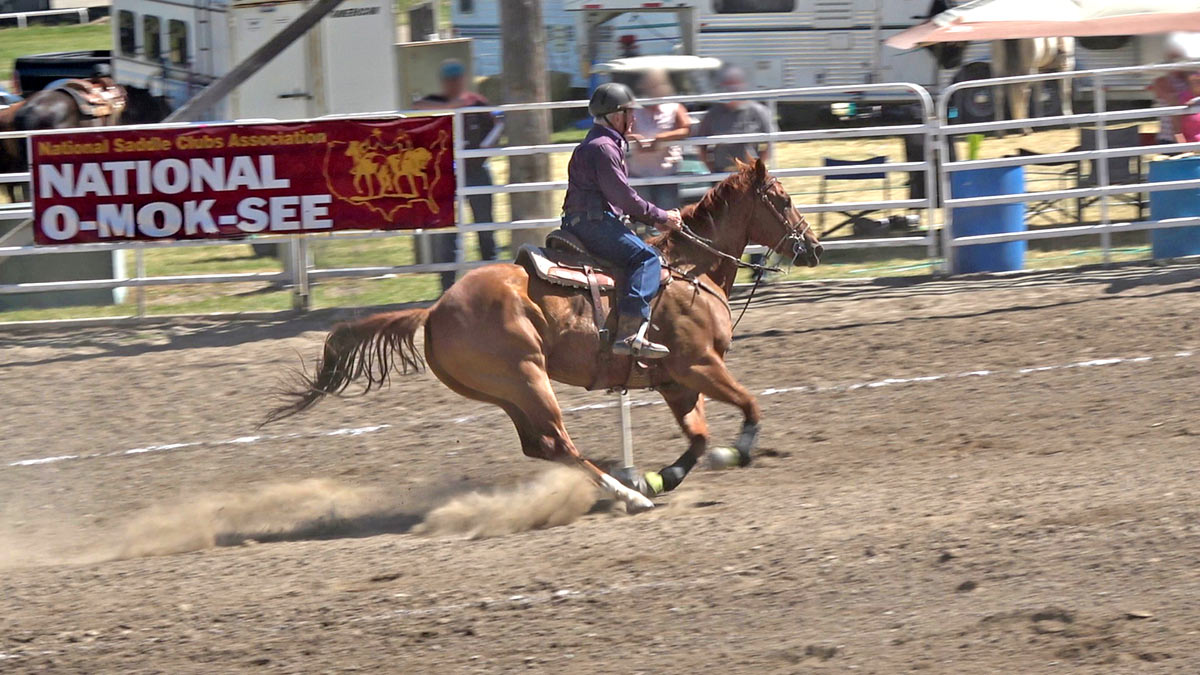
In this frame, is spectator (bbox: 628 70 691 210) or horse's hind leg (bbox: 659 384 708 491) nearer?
horse's hind leg (bbox: 659 384 708 491)

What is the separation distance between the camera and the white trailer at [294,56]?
17312mm

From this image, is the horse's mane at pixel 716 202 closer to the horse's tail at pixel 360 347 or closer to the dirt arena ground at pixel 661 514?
the dirt arena ground at pixel 661 514

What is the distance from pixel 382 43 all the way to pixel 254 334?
7280mm

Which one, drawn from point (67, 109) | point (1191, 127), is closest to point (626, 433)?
point (1191, 127)

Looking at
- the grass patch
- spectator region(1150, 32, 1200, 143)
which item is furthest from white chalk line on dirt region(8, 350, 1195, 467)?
the grass patch

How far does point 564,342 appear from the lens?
7184 millimetres

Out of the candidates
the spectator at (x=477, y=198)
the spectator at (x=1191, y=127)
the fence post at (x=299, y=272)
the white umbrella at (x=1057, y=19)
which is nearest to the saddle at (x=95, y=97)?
the fence post at (x=299, y=272)

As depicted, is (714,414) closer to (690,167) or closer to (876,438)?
(876,438)

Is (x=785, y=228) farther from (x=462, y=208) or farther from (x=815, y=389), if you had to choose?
(x=462, y=208)

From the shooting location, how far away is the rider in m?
7.06

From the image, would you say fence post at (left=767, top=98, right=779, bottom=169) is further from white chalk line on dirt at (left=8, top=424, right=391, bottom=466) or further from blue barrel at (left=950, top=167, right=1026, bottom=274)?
white chalk line on dirt at (left=8, top=424, right=391, bottom=466)

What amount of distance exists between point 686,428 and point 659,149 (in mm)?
5007

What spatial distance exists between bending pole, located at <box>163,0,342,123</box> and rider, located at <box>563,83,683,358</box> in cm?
823

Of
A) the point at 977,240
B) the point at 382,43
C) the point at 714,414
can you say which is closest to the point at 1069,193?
the point at 977,240
